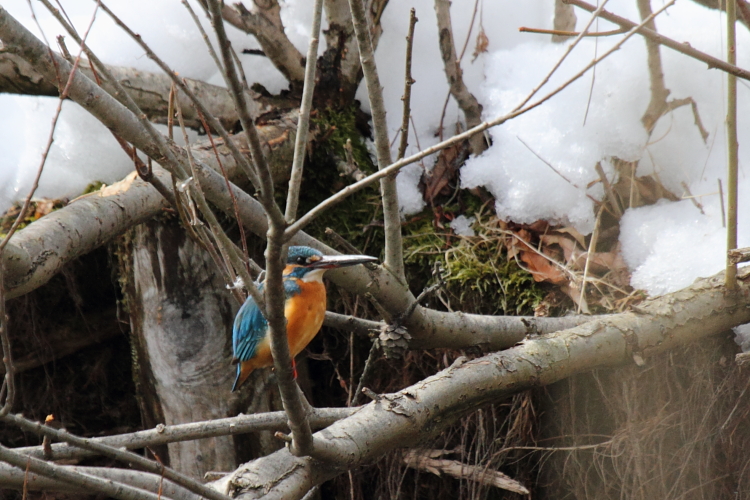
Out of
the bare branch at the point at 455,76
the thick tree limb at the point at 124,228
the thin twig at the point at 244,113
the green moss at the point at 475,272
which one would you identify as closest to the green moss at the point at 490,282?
the green moss at the point at 475,272

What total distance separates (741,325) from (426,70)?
90.8 inches

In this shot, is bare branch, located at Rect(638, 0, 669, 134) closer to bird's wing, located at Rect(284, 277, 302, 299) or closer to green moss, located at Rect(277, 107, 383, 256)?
green moss, located at Rect(277, 107, 383, 256)

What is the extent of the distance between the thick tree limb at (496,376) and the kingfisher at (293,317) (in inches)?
24.2

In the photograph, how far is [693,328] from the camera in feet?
8.00

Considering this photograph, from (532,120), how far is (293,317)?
1891 millimetres

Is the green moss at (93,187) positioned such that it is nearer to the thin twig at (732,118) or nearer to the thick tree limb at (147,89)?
the thick tree limb at (147,89)

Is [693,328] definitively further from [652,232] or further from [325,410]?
[325,410]

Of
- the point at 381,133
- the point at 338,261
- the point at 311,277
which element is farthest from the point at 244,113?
the point at 311,277

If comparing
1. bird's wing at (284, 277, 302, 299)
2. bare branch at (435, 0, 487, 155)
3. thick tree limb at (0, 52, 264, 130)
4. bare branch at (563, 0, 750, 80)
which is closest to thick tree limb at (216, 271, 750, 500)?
bird's wing at (284, 277, 302, 299)

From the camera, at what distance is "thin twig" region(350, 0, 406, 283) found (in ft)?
5.53

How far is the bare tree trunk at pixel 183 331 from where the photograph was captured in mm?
3139

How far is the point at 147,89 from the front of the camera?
11.6 feet

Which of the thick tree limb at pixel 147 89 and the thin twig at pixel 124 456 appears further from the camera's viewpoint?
the thick tree limb at pixel 147 89

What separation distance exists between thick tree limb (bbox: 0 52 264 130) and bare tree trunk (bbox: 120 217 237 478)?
67 cm
